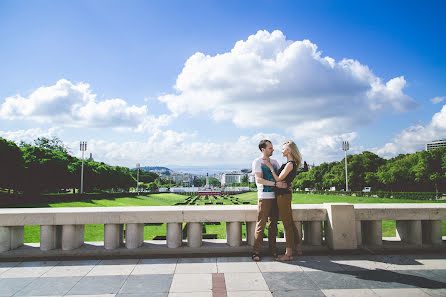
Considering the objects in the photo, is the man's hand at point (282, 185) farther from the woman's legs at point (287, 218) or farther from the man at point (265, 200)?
the woman's legs at point (287, 218)

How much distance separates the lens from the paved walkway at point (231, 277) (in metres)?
4.56

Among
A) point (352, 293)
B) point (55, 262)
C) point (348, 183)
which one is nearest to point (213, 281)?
point (352, 293)

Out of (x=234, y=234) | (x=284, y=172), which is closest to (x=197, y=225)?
(x=234, y=234)

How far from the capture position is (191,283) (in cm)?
489

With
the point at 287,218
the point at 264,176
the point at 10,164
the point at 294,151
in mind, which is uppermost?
the point at 10,164

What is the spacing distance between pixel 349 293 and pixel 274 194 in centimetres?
227

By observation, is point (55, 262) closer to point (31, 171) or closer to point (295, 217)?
point (295, 217)

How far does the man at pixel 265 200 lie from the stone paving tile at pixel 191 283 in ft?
4.36

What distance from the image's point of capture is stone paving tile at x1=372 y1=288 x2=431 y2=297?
14.3ft

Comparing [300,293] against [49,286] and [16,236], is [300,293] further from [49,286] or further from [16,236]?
[16,236]

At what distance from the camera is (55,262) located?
6.03 meters

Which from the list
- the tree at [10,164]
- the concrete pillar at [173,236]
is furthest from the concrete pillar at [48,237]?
the tree at [10,164]

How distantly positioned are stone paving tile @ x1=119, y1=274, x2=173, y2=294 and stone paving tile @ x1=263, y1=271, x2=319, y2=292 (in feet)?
5.45

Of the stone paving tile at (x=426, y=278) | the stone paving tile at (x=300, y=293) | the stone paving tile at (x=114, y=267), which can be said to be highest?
the stone paving tile at (x=114, y=267)
